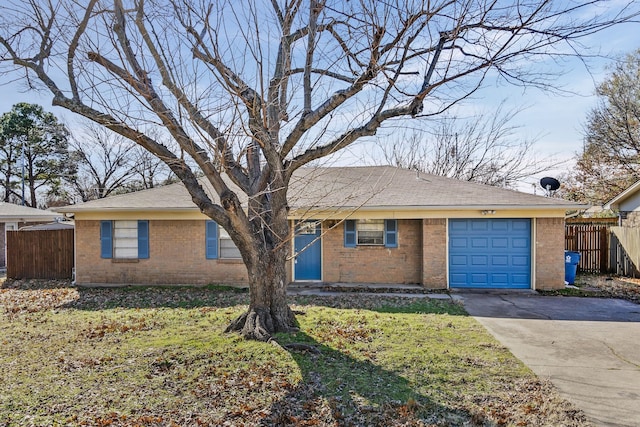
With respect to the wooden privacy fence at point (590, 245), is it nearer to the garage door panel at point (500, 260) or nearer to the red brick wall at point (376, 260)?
the garage door panel at point (500, 260)

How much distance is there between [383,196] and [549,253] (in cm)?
487

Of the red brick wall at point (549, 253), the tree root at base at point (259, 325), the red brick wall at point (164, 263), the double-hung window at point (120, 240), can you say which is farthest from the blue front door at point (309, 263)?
the red brick wall at point (549, 253)

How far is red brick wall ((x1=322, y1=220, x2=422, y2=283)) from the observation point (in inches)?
472

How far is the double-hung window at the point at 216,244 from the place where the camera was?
1216cm

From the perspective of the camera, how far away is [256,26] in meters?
5.16

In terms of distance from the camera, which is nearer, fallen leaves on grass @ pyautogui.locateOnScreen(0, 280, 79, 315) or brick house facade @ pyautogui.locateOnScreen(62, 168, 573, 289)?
fallen leaves on grass @ pyautogui.locateOnScreen(0, 280, 79, 315)

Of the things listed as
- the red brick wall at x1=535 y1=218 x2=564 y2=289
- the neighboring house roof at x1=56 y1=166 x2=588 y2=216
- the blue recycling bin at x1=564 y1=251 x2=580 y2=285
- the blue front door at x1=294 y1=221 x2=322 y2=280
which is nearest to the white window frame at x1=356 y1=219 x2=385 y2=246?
the neighboring house roof at x1=56 y1=166 x2=588 y2=216

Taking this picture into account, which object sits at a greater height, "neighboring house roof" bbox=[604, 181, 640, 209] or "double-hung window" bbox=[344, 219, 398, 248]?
"neighboring house roof" bbox=[604, 181, 640, 209]

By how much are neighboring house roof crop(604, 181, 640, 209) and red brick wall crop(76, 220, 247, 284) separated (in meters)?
14.9

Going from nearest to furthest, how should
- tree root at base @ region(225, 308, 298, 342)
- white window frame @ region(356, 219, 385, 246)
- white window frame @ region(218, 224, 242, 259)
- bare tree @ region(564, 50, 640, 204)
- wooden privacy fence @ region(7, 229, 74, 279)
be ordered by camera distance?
Result: tree root at base @ region(225, 308, 298, 342) < white window frame @ region(356, 219, 385, 246) < white window frame @ region(218, 224, 242, 259) < wooden privacy fence @ region(7, 229, 74, 279) < bare tree @ region(564, 50, 640, 204)

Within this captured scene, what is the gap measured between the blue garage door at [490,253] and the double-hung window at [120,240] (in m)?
9.57

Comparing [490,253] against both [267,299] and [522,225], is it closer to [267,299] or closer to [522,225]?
[522,225]

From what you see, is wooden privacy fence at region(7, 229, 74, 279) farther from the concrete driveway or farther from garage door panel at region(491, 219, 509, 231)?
garage door panel at region(491, 219, 509, 231)

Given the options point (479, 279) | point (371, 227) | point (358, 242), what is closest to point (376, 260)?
point (358, 242)
